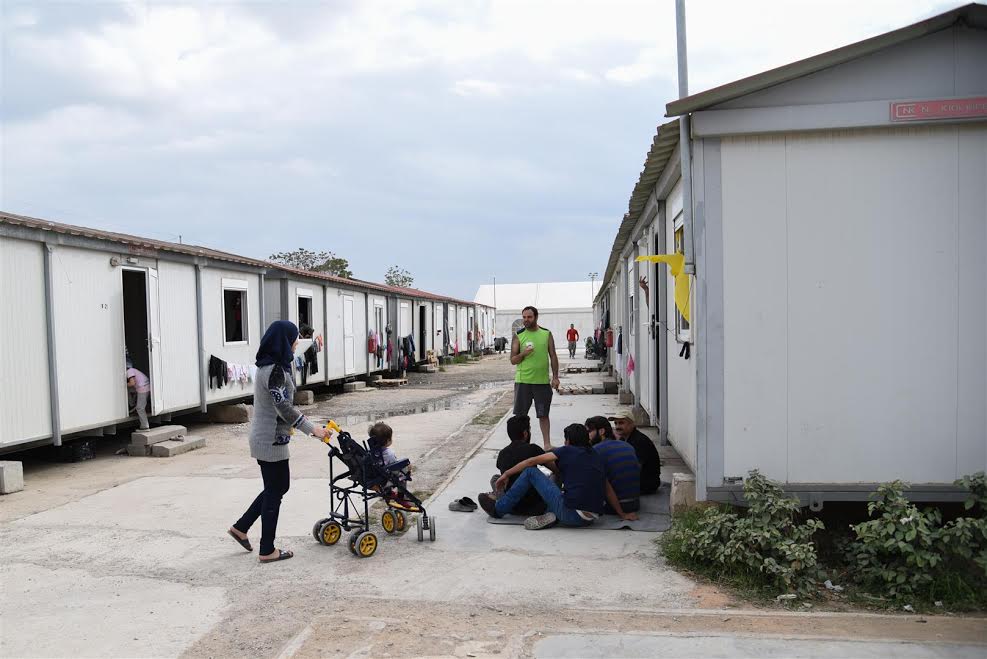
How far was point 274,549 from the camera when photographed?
5082 millimetres

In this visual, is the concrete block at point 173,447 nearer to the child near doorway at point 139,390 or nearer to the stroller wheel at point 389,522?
the child near doorway at point 139,390

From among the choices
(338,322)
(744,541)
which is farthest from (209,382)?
(744,541)

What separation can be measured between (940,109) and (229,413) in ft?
35.5

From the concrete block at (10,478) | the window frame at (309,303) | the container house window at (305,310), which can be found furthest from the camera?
the container house window at (305,310)

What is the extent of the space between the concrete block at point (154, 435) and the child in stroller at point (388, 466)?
521cm

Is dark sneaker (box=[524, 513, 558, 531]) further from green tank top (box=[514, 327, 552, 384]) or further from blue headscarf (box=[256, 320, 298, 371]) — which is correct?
green tank top (box=[514, 327, 552, 384])

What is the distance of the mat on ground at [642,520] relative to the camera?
560cm

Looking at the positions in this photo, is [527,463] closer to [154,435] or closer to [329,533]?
[329,533]

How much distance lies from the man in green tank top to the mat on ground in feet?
6.79

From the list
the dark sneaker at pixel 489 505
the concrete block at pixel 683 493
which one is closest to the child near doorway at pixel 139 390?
the dark sneaker at pixel 489 505

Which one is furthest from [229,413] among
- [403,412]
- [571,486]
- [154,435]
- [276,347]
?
[571,486]

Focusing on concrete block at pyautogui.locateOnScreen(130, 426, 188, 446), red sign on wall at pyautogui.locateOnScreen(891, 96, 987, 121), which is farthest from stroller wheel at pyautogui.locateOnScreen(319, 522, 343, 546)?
concrete block at pyautogui.locateOnScreen(130, 426, 188, 446)

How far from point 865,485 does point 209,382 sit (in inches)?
379

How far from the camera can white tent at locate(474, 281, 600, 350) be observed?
151 feet
